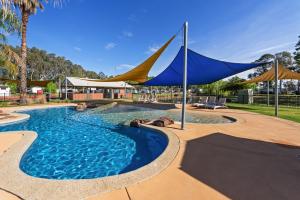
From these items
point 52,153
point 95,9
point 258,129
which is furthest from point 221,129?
point 95,9

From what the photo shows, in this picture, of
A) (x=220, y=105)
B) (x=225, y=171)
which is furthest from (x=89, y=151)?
(x=220, y=105)

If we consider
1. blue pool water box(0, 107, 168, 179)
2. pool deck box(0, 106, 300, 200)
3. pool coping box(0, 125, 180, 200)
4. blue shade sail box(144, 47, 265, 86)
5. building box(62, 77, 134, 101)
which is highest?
blue shade sail box(144, 47, 265, 86)

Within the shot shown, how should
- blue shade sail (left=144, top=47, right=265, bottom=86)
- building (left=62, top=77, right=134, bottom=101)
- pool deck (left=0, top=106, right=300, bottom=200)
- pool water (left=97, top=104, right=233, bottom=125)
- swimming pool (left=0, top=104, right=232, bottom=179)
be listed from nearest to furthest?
pool deck (left=0, top=106, right=300, bottom=200)
swimming pool (left=0, top=104, right=232, bottom=179)
pool water (left=97, top=104, right=233, bottom=125)
blue shade sail (left=144, top=47, right=265, bottom=86)
building (left=62, top=77, right=134, bottom=101)

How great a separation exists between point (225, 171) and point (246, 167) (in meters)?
0.50

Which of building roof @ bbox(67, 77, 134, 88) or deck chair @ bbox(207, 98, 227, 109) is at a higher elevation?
building roof @ bbox(67, 77, 134, 88)

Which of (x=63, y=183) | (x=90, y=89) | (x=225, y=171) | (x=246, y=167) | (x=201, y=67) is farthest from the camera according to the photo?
(x=90, y=89)

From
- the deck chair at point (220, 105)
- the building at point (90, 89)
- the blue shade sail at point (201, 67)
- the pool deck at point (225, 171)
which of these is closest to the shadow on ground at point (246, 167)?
the pool deck at point (225, 171)

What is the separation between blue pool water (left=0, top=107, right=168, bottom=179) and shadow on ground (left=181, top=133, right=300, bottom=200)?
1523mm

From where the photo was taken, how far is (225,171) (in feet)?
10.5

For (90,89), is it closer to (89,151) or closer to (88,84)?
(88,84)

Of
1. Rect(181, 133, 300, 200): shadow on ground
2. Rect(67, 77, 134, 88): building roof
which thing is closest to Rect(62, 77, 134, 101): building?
Rect(67, 77, 134, 88): building roof

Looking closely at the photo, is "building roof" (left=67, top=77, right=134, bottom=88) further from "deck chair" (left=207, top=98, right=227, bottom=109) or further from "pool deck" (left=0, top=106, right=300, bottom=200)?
"pool deck" (left=0, top=106, right=300, bottom=200)

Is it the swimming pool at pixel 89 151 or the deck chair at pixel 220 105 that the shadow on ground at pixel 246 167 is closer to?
the swimming pool at pixel 89 151

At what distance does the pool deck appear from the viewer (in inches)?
98.8
